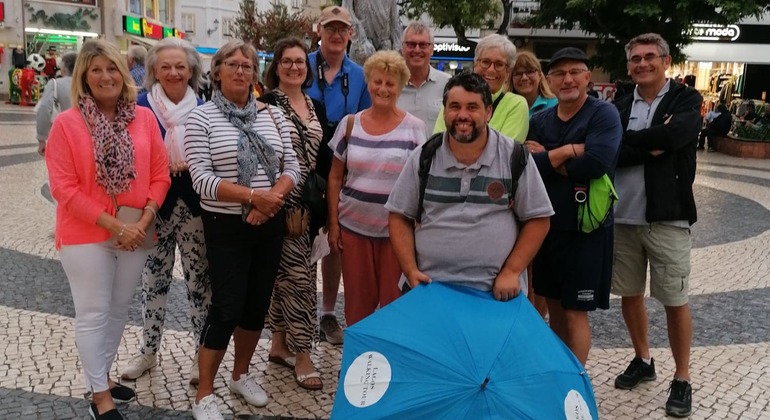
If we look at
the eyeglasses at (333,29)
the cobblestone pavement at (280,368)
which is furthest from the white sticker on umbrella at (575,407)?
the eyeglasses at (333,29)

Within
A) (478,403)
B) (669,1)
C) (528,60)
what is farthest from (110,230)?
(669,1)

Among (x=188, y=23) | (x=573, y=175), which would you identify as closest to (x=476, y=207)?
(x=573, y=175)

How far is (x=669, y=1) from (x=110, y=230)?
1730 cm

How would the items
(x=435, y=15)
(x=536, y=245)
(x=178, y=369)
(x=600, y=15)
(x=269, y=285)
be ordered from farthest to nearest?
(x=435, y=15), (x=600, y=15), (x=178, y=369), (x=269, y=285), (x=536, y=245)

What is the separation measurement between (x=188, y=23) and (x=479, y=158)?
48.6m

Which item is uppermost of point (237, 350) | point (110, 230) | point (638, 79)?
point (638, 79)

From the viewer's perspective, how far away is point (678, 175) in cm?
357

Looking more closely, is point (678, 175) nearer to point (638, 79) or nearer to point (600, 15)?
point (638, 79)

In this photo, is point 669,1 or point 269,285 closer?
point 269,285

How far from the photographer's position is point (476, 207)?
2.80 meters

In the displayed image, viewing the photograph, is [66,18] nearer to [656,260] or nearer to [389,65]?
[389,65]

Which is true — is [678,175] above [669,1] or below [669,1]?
below

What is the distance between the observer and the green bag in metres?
3.20

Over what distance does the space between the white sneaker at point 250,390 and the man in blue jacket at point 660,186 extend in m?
2.20
